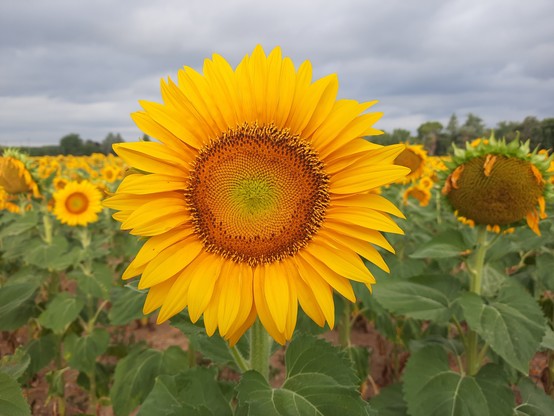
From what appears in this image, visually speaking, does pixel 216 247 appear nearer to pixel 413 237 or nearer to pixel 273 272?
pixel 273 272

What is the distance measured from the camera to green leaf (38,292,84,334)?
419 centimetres

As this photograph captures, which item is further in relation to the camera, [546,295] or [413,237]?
[413,237]

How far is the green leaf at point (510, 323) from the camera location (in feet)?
7.55

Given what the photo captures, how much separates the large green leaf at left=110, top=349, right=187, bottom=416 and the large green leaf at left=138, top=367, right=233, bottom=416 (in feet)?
3.68

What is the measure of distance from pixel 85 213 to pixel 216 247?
16.1ft

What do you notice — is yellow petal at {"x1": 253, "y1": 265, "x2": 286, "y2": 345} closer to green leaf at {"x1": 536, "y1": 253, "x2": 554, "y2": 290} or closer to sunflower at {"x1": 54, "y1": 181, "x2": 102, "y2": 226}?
green leaf at {"x1": 536, "y1": 253, "x2": 554, "y2": 290}

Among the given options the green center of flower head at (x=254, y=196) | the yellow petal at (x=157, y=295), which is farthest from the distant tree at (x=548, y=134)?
the yellow petal at (x=157, y=295)

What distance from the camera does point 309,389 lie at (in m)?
1.65

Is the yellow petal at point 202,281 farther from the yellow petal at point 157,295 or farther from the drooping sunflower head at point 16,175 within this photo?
the drooping sunflower head at point 16,175

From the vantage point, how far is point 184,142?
1.61m

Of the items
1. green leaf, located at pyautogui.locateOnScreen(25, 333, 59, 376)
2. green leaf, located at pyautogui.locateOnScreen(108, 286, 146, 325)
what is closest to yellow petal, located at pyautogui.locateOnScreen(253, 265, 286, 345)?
green leaf, located at pyautogui.locateOnScreen(108, 286, 146, 325)

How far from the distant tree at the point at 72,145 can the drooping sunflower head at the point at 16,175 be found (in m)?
47.6

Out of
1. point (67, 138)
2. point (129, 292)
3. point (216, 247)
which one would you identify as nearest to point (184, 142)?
point (216, 247)

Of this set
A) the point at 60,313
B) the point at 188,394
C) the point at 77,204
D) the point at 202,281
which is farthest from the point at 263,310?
the point at 77,204
